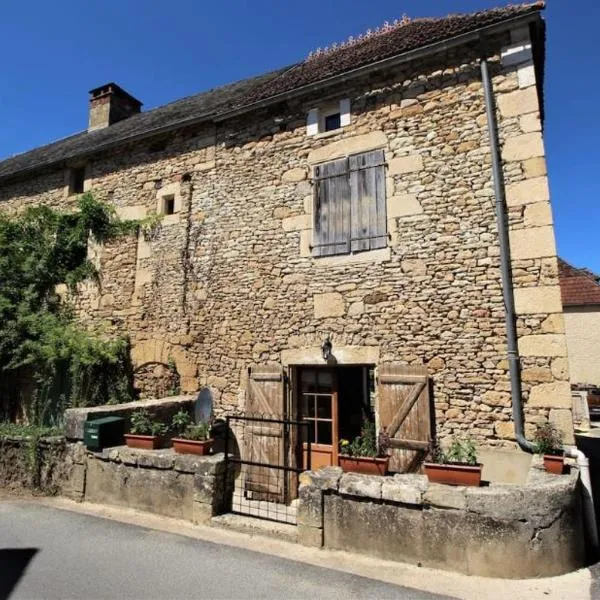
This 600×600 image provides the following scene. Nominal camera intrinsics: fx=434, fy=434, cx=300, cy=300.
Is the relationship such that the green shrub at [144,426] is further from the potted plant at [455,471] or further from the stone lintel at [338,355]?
the potted plant at [455,471]

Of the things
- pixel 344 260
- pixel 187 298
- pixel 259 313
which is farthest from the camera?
pixel 187 298

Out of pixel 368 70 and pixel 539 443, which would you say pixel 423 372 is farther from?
pixel 368 70

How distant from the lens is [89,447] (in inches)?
212

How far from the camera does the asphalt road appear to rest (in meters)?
3.26

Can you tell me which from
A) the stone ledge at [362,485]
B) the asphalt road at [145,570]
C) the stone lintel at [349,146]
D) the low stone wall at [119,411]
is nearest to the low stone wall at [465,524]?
the stone ledge at [362,485]

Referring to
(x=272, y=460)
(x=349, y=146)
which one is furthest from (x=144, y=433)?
(x=349, y=146)

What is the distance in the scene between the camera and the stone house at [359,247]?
527 centimetres

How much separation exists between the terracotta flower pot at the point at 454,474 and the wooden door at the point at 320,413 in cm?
243

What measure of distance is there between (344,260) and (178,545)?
4041 millimetres

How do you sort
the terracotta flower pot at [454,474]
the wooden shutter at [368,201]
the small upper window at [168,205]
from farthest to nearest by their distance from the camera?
the small upper window at [168,205] → the wooden shutter at [368,201] → the terracotta flower pot at [454,474]

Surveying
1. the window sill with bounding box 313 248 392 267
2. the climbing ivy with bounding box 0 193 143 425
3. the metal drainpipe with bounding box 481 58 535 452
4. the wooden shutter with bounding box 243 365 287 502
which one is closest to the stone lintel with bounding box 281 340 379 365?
the wooden shutter with bounding box 243 365 287 502

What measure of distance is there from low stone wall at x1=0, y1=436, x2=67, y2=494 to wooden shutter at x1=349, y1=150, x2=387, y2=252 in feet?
16.0

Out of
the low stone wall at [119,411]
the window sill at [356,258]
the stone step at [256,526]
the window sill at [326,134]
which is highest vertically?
the window sill at [326,134]

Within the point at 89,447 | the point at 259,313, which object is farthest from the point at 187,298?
the point at 89,447
